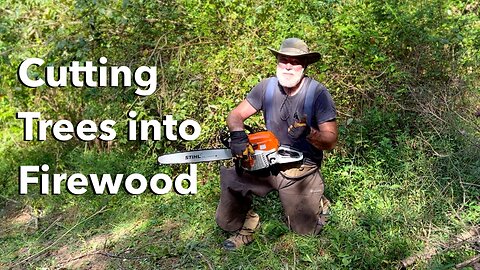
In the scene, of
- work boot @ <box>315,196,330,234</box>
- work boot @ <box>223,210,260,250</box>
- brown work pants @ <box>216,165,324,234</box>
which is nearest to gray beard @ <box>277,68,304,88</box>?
brown work pants @ <box>216,165,324,234</box>

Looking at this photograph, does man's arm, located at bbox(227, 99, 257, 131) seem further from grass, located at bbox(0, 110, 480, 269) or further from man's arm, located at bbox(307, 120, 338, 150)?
grass, located at bbox(0, 110, 480, 269)

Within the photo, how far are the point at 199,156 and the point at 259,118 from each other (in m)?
1.00

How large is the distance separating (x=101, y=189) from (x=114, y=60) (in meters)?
1.29

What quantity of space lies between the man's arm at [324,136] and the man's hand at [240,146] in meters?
0.40

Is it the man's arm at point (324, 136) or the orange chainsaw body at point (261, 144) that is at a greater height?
the man's arm at point (324, 136)

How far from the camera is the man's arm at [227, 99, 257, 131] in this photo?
12.0 feet

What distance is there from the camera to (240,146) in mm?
3486

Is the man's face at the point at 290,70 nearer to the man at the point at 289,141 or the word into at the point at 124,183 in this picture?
the man at the point at 289,141

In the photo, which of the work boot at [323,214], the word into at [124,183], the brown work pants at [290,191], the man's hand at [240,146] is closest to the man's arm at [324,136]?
the brown work pants at [290,191]

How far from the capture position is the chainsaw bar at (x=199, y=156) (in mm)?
3805

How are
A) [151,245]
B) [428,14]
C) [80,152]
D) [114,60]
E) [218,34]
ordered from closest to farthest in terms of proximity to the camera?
[151,245]
[428,14]
[218,34]
[114,60]
[80,152]

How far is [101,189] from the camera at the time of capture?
5070 millimetres

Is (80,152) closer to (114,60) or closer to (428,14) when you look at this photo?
(114,60)

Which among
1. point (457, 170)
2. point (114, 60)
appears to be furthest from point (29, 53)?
point (457, 170)
